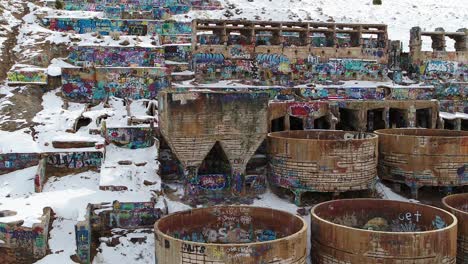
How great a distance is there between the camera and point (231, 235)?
2291cm

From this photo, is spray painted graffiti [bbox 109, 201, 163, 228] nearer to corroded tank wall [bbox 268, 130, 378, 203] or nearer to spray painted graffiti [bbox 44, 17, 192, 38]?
corroded tank wall [bbox 268, 130, 378, 203]

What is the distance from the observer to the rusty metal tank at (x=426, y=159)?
26203 millimetres

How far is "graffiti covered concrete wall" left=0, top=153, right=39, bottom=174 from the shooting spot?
86.7ft

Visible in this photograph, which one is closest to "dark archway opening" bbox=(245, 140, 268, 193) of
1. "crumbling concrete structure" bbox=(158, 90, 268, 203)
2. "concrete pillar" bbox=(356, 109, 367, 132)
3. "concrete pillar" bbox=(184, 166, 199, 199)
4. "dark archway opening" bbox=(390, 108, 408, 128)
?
"crumbling concrete structure" bbox=(158, 90, 268, 203)

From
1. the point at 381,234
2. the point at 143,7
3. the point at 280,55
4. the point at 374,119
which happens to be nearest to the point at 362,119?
the point at 374,119

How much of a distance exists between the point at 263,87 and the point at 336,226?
52.2ft

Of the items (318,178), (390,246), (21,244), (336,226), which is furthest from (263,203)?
(21,244)

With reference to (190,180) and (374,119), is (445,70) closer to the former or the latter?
(374,119)

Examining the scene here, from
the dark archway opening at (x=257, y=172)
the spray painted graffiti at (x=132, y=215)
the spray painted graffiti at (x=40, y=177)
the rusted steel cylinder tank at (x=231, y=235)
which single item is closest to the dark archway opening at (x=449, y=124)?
the dark archway opening at (x=257, y=172)

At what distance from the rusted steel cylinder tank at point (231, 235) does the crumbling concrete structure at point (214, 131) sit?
3233 mm

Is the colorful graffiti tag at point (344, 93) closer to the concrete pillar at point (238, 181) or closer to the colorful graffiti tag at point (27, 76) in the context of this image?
the concrete pillar at point (238, 181)

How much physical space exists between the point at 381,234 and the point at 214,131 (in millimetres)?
8801

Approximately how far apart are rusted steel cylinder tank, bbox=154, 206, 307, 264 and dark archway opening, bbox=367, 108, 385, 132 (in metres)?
13.9

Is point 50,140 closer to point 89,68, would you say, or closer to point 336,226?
point 89,68
